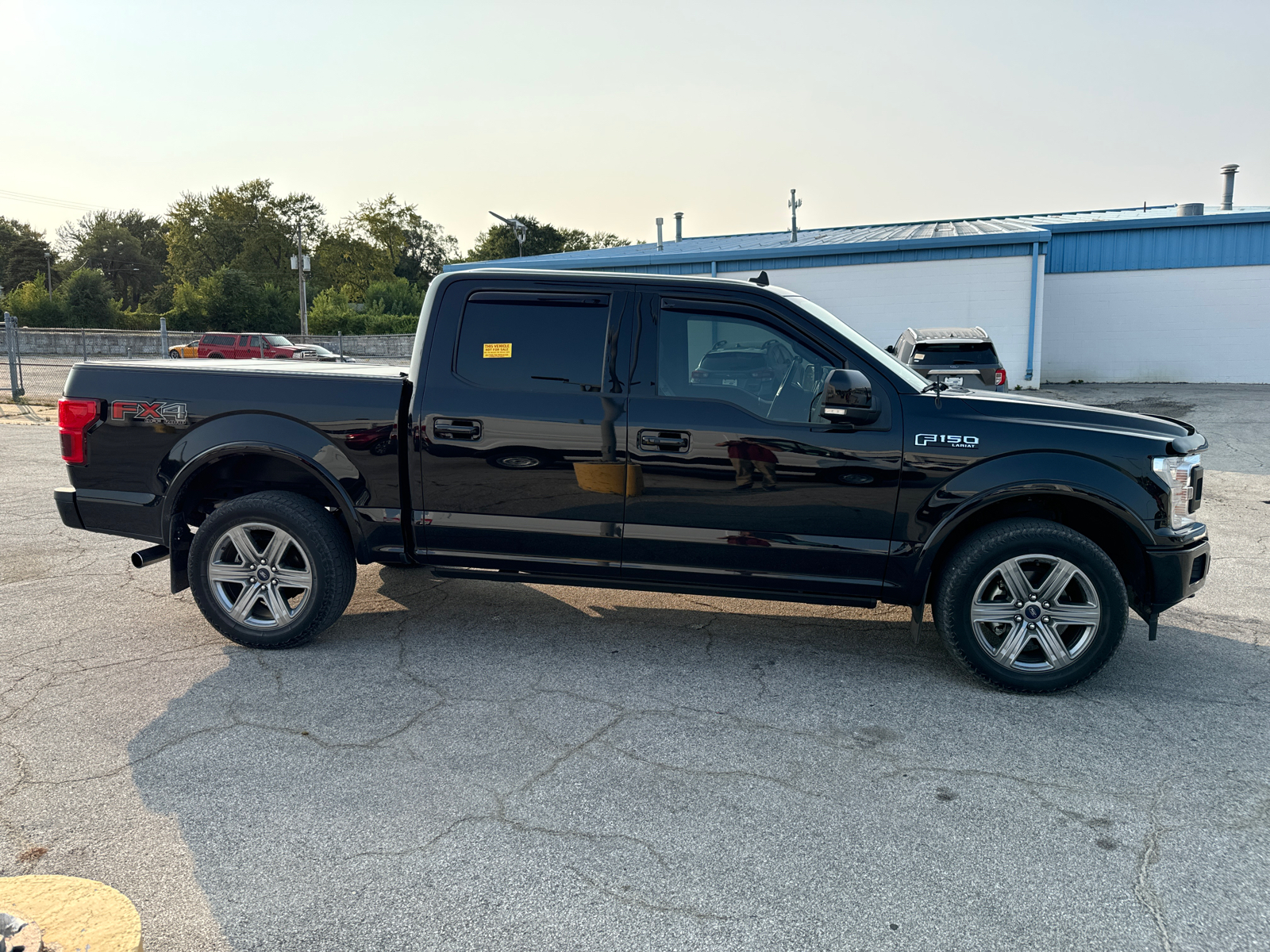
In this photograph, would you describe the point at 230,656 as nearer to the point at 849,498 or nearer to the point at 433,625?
the point at 433,625

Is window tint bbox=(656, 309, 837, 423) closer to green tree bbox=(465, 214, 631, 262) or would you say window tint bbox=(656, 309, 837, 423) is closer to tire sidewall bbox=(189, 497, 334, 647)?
tire sidewall bbox=(189, 497, 334, 647)

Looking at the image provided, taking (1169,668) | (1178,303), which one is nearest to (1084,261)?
(1178,303)

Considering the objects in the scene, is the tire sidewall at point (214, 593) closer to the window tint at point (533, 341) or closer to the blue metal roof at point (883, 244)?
the window tint at point (533, 341)

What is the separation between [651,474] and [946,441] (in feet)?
4.67

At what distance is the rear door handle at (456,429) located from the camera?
446 cm

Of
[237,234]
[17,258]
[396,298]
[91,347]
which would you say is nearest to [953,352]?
[91,347]

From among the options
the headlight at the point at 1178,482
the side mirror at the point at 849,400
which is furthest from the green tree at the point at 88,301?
the headlight at the point at 1178,482

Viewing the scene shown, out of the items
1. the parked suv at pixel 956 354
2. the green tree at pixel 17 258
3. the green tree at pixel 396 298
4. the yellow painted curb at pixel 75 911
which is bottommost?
the yellow painted curb at pixel 75 911

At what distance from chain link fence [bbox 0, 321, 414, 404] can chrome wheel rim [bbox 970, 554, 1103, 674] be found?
845 inches

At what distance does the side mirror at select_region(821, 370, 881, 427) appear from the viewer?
400cm

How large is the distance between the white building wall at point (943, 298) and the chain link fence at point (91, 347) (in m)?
12.1

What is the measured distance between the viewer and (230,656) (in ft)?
15.0

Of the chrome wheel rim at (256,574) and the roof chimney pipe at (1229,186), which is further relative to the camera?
the roof chimney pipe at (1229,186)

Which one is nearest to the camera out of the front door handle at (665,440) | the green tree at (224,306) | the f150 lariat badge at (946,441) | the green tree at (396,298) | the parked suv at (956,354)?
the f150 lariat badge at (946,441)
